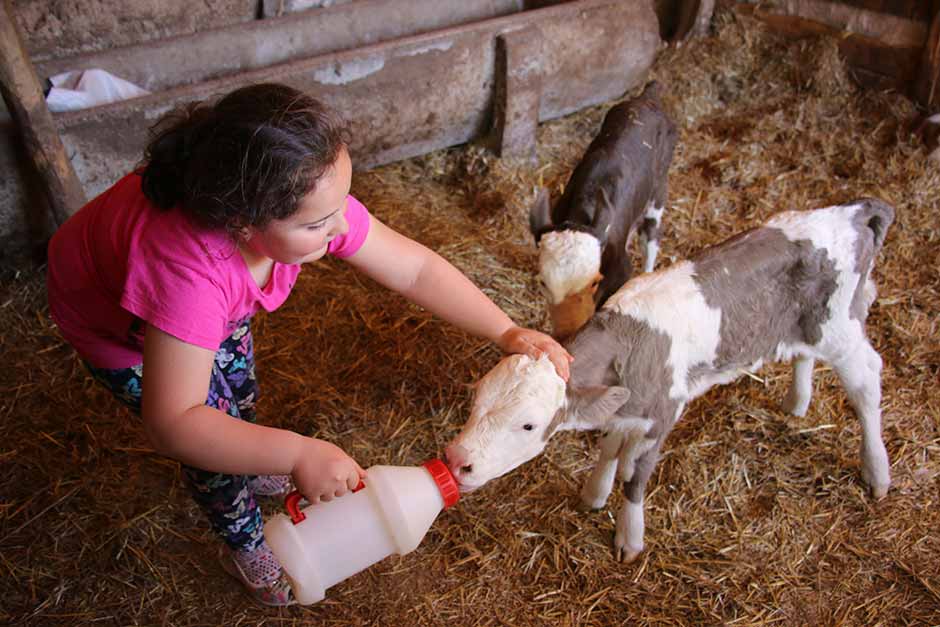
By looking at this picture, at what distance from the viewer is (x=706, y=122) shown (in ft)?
17.5

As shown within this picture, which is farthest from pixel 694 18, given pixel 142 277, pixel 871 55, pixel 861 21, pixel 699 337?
pixel 142 277

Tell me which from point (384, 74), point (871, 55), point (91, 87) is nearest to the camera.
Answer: point (91, 87)

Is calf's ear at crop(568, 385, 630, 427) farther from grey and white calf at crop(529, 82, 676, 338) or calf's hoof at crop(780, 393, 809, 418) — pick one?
calf's hoof at crop(780, 393, 809, 418)

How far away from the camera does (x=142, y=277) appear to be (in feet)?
5.35

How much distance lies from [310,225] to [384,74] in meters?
2.89

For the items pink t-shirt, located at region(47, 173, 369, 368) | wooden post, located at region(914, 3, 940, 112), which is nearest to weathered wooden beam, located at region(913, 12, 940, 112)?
wooden post, located at region(914, 3, 940, 112)

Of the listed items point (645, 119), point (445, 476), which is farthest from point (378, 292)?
point (445, 476)

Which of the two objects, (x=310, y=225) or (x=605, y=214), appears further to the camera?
(x=605, y=214)

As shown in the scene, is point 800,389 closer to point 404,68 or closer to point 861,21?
point 404,68

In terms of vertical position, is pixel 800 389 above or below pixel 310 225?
below

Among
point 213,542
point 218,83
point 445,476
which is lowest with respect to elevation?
point 213,542

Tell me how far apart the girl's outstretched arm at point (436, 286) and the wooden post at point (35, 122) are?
84.7 inches

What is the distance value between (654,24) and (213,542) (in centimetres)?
424

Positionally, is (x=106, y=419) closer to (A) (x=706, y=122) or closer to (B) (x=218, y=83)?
(B) (x=218, y=83)
